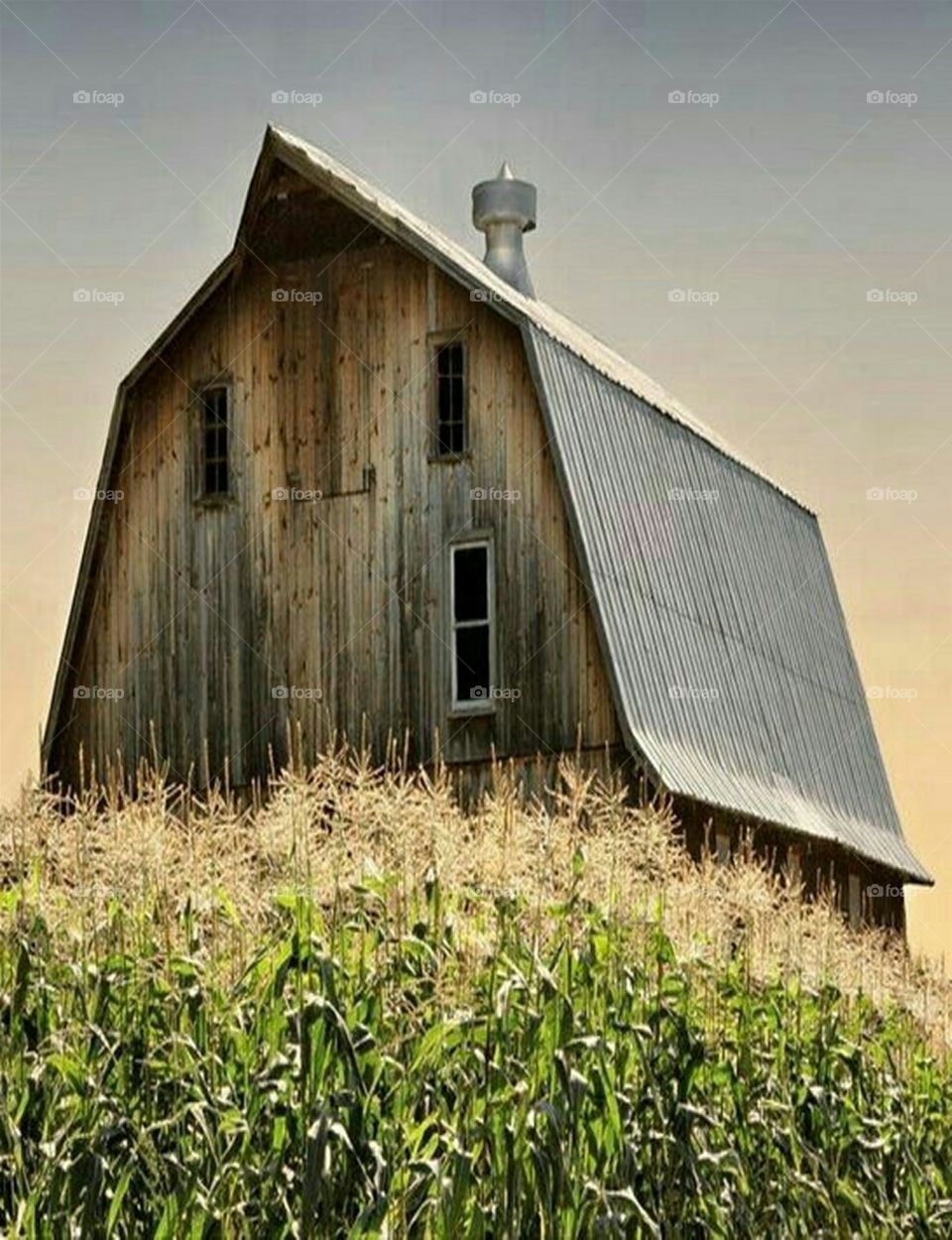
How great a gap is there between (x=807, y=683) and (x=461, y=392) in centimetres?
829

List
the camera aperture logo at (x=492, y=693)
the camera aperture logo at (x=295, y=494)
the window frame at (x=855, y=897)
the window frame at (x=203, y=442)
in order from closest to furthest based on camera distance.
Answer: the camera aperture logo at (x=492, y=693)
the camera aperture logo at (x=295, y=494)
the window frame at (x=203, y=442)
the window frame at (x=855, y=897)

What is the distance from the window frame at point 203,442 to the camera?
27.7m

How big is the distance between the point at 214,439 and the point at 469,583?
3.92 metres

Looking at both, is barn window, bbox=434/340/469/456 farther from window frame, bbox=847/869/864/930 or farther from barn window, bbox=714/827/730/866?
window frame, bbox=847/869/864/930

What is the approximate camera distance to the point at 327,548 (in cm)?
2667

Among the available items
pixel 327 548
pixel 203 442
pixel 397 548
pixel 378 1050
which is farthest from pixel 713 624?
pixel 378 1050

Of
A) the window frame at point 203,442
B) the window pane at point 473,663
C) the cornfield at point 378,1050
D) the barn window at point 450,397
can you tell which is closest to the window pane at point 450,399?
the barn window at point 450,397

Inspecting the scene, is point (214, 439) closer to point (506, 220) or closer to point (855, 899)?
point (506, 220)

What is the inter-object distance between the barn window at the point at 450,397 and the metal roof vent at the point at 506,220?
233 inches

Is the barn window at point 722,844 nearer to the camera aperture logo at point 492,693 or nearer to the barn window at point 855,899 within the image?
the camera aperture logo at point 492,693

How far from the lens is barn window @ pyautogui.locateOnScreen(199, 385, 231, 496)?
27.8 metres

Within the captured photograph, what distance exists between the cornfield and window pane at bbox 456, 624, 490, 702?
1210 cm

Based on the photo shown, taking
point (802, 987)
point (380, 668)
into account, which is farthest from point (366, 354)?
point (802, 987)

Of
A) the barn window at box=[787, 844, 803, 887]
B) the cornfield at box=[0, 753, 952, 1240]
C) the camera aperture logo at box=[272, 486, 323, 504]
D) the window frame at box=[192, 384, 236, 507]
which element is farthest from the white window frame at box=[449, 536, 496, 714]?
the cornfield at box=[0, 753, 952, 1240]
